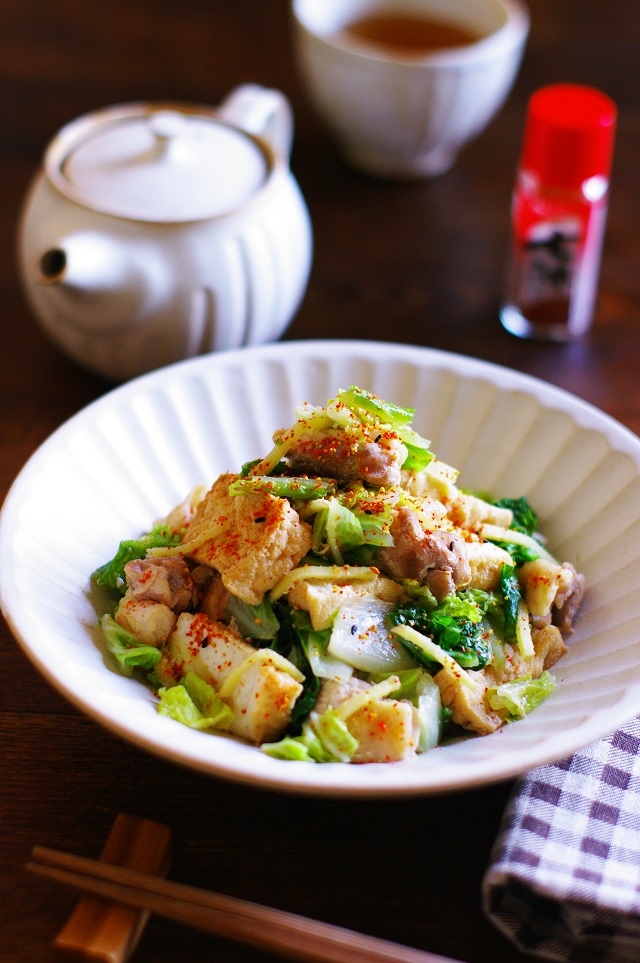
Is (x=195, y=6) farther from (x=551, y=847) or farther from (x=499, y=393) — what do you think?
(x=551, y=847)

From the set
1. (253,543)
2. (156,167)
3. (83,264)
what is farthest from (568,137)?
(253,543)

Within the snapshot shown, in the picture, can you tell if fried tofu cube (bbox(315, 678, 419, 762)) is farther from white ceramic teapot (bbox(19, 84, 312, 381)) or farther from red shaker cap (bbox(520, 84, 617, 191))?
red shaker cap (bbox(520, 84, 617, 191))

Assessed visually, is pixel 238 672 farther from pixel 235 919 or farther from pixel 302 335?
pixel 302 335

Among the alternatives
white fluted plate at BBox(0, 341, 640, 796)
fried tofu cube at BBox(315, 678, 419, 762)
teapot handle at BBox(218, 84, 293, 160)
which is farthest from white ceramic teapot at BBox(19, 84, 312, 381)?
fried tofu cube at BBox(315, 678, 419, 762)

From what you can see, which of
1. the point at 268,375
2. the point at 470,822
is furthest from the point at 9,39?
the point at 470,822

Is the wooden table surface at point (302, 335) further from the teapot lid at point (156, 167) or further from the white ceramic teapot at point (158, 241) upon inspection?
the teapot lid at point (156, 167)

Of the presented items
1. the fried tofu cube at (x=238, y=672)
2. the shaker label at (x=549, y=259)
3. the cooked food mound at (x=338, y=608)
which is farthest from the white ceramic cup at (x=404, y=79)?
the fried tofu cube at (x=238, y=672)
